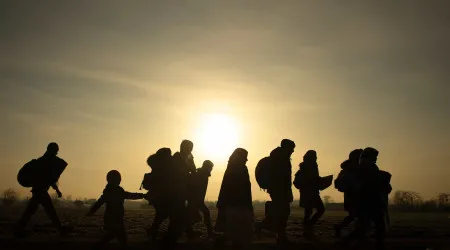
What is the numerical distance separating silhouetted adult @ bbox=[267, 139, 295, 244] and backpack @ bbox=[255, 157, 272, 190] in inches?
3.0

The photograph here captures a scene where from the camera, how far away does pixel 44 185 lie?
12148mm

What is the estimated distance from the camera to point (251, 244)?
35.9 ft

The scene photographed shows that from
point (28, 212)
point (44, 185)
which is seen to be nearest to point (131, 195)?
point (44, 185)

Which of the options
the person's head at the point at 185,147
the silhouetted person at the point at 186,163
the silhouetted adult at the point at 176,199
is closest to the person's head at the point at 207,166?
the silhouetted person at the point at 186,163

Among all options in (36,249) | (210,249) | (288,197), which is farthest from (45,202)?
(288,197)

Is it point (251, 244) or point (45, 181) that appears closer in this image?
point (251, 244)

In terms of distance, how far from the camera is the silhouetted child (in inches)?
407

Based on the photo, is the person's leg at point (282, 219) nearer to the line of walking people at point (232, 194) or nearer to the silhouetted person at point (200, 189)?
the line of walking people at point (232, 194)

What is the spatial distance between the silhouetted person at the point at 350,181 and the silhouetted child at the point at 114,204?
16.0 ft

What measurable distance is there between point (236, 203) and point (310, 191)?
331 cm

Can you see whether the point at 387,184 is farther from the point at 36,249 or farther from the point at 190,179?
the point at 36,249

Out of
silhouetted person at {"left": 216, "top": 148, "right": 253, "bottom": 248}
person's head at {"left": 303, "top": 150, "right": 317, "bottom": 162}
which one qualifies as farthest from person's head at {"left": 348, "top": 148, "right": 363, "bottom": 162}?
silhouetted person at {"left": 216, "top": 148, "right": 253, "bottom": 248}

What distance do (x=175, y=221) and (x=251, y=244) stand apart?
1.97 m

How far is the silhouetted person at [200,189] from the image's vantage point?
1283 cm
